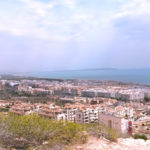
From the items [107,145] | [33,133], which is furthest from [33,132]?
[107,145]

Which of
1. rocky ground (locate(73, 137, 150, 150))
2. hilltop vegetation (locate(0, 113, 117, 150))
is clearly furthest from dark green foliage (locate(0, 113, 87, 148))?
rocky ground (locate(73, 137, 150, 150))

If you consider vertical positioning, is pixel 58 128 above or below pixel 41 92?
above

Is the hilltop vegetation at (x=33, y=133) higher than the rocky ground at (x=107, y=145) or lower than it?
higher

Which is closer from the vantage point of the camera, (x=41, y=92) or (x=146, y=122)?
(x=146, y=122)

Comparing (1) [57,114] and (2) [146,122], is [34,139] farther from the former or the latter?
(2) [146,122]

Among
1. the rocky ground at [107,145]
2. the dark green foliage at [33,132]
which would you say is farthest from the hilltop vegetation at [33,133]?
the rocky ground at [107,145]

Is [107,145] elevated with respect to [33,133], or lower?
lower

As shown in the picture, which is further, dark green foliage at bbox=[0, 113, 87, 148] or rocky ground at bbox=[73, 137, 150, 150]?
Result: rocky ground at bbox=[73, 137, 150, 150]

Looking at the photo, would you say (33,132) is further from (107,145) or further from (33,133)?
(107,145)

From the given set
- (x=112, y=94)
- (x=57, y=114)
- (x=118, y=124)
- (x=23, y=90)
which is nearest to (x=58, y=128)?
(x=118, y=124)

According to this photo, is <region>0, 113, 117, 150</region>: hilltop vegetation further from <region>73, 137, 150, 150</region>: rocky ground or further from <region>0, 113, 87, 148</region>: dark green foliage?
<region>73, 137, 150, 150</region>: rocky ground

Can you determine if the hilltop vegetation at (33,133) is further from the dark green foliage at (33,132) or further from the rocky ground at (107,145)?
the rocky ground at (107,145)
